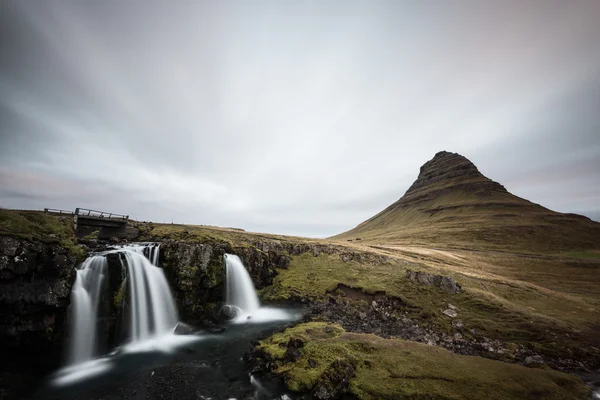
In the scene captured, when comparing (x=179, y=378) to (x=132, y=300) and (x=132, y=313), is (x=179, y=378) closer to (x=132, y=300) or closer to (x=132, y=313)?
(x=132, y=313)

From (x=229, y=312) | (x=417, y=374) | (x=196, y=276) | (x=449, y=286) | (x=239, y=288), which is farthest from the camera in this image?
(x=239, y=288)

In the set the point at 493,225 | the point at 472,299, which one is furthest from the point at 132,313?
the point at 493,225

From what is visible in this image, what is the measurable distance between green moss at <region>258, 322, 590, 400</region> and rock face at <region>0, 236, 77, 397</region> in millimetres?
17173

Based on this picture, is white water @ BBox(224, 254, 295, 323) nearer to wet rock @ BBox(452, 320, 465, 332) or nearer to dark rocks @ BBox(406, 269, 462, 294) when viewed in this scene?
wet rock @ BBox(452, 320, 465, 332)

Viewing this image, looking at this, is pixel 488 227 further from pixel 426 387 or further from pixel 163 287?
pixel 163 287

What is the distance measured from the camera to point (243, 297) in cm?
3494

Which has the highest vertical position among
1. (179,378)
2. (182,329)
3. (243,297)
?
(243,297)

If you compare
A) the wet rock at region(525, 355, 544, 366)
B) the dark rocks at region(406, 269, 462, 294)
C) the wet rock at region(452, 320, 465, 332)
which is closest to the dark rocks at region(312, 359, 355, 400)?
the wet rock at region(525, 355, 544, 366)

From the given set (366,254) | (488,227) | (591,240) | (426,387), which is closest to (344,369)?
(426,387)

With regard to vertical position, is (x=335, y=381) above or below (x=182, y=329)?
above

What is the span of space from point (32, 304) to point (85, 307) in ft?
11.6

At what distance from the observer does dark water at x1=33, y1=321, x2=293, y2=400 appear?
1516cm

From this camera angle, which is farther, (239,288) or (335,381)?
(239,288)

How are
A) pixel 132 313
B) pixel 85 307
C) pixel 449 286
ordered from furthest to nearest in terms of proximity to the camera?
pixel 449 286 < pixel 132 313 < pixel 85 307
